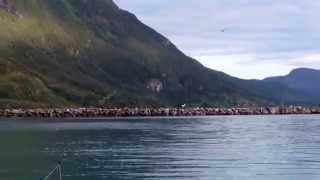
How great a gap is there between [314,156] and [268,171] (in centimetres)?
2632

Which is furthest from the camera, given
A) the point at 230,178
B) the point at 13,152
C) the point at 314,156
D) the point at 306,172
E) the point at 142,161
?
the point at 13,152

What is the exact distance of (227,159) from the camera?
4397 inches

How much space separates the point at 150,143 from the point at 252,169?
61.6 metres

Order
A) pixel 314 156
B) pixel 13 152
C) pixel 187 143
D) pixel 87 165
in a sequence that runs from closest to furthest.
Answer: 1. pixel 87 165
2. pixel 314 156
3. pixel 13 152
4. pixel 187 143

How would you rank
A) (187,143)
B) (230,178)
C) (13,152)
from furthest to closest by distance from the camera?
(187,143) < (13,152) < (230,178)

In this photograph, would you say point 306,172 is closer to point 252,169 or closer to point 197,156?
point 252,169

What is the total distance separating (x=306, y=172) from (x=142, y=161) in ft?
90.6

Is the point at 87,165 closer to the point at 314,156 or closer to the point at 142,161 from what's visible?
the point at 142,161

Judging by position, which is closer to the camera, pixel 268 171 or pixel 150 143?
pixel 268 171

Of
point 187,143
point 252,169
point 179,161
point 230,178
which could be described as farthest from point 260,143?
point 230,178

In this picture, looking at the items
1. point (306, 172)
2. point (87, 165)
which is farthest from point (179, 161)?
point (306, 172)

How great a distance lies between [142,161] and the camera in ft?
357

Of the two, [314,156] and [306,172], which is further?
[314,156]

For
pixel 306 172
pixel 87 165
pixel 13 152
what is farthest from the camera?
pixel 13 152
